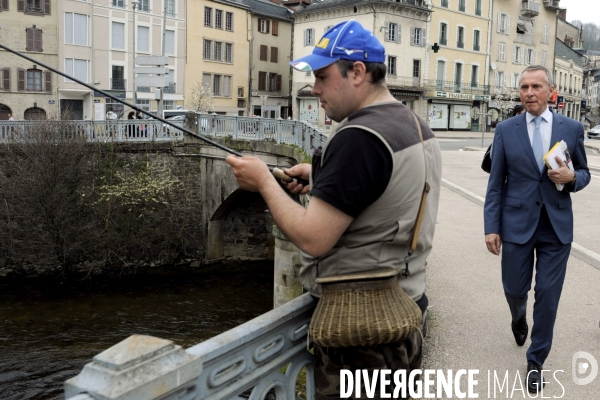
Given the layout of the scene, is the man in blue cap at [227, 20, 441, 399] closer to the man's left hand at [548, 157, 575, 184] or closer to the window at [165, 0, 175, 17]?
the man's left hand at [548, 157, 575, 184]

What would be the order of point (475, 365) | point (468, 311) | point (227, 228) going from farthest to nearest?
point (227, 228) < point (468, 311) < point (475, 365)

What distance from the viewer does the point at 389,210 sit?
2.20 metres

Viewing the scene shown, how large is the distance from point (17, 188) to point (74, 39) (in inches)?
689

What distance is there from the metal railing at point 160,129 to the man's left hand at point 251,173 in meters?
15.3

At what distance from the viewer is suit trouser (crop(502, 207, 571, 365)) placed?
12.7ft

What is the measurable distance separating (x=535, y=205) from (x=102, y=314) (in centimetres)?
1618

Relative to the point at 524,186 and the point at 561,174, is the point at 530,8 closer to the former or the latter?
the point at 524,186

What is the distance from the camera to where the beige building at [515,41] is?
5284 cm

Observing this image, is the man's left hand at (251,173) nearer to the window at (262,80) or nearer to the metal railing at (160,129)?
the metal railing at (160,129)

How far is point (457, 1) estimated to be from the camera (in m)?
48.9

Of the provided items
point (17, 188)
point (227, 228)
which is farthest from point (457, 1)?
point (17, 188)

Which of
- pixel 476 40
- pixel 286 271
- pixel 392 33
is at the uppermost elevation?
pixel 476 40

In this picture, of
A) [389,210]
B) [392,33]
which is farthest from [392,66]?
[389,210]

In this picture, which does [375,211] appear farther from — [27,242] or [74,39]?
[74,39]
